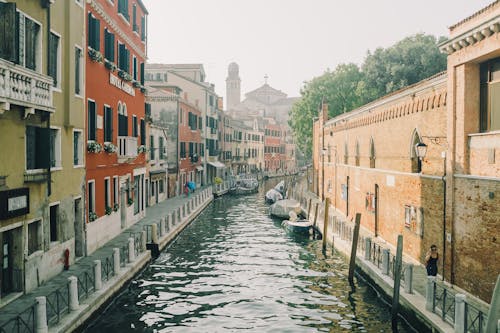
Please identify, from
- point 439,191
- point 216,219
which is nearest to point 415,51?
point 216,219

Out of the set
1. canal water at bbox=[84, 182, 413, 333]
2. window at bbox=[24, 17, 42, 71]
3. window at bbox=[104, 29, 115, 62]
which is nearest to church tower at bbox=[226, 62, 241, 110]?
canal water at bbox=[84, 182, 413, 333]

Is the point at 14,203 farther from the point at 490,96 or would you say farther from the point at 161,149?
the point at 161,149

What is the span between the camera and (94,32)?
19.3m

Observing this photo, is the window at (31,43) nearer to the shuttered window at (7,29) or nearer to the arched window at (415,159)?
the shuttered window at (7,29)

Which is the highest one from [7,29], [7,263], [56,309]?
[7,29]

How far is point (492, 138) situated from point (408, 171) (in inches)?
257

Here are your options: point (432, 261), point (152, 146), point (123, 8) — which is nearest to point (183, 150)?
point (152, 146)

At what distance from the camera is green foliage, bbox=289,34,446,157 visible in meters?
45.0

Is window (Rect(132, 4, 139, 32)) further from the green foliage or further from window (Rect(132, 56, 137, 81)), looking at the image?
the green foliage

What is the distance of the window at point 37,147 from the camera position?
543 inches

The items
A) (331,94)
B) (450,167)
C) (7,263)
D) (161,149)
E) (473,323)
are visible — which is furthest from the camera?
(331,94)

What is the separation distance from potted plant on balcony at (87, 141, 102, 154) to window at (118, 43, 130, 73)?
232 inches

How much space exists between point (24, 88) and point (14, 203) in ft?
9.35

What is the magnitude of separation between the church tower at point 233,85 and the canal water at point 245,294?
110952 millimetres
